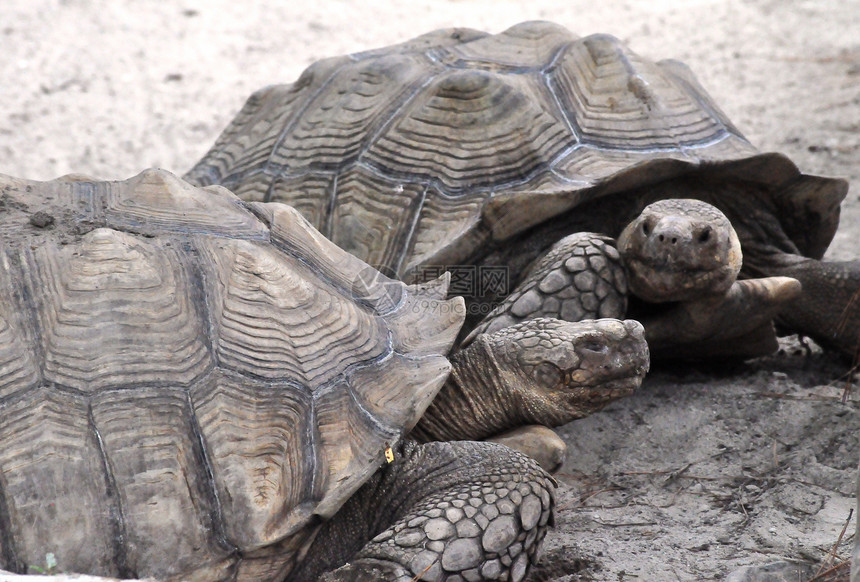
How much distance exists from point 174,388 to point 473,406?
0.88 m

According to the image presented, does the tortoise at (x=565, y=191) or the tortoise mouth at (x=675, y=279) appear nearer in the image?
the tortoise mouth at (x=675, y=279)

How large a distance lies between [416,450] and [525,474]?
278mm

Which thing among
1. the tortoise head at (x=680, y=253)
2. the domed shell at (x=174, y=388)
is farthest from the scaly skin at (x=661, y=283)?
the domed shell at (x=174, y=388)

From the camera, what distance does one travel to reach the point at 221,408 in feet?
6.70

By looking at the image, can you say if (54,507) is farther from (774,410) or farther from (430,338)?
(774,410)

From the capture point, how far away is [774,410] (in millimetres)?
3057

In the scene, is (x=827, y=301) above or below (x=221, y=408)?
below

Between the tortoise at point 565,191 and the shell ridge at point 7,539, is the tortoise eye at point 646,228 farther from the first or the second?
the shell ridge at point 7,539

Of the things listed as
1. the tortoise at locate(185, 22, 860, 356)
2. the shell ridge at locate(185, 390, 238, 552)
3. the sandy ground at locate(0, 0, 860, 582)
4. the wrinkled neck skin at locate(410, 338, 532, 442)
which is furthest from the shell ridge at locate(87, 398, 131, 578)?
the tortoise at locate(185, 22, 860, 356)

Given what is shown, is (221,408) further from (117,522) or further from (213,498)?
(117,522)

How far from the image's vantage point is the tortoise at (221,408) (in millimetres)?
1941

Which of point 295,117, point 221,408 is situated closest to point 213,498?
point 221,408

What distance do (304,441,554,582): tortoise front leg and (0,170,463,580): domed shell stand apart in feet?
0.42

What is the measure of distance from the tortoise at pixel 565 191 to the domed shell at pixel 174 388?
865mm
